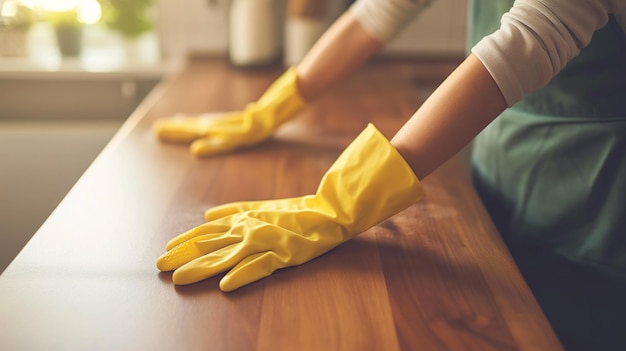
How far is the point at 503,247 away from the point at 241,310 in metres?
0.35

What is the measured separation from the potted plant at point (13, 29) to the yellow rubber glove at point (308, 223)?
1.33 metres

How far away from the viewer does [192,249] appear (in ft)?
2.53

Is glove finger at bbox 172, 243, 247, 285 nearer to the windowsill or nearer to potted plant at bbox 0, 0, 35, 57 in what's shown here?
the windowsill

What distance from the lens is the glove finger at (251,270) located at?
72 centimetres

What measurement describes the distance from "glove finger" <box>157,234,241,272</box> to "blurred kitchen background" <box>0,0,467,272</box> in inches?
34.8

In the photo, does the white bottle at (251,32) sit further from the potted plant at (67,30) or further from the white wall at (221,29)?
the potted plant at (67,30)

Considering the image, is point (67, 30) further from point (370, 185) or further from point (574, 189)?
point (574, 189)

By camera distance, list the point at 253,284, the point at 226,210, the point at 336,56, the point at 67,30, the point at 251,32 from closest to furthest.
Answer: the point at 253,284 → the point at 226,210 → the point at 336,56 → the point at 251,32 → the point at 67,30

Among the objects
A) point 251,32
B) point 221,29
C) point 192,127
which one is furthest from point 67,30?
point 192,127

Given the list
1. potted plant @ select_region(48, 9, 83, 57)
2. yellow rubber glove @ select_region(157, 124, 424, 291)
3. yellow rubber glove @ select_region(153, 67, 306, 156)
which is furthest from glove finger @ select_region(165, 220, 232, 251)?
potted plant @ select_region(48, 9, 83, 57)

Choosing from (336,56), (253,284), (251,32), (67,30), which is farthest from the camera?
(67,30)

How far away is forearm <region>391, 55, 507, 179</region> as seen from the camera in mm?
772

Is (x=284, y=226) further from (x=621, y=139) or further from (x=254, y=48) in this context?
(x=254, y=48)

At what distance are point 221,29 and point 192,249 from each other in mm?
1252
